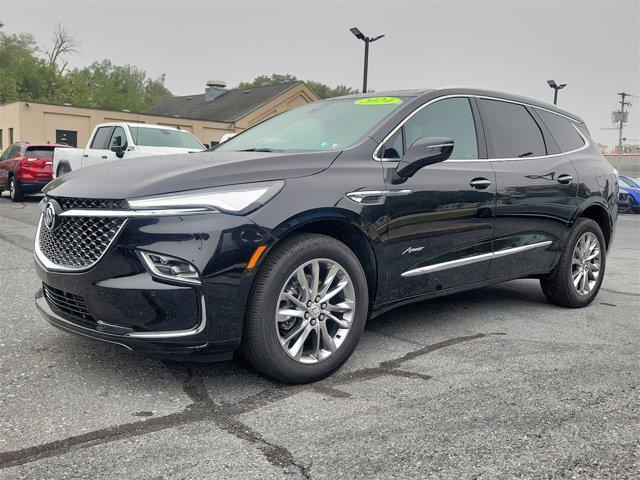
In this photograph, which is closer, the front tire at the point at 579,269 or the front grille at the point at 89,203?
the front grille at the point at 89,203

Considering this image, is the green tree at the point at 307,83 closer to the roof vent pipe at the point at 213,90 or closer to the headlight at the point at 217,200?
the roof vent pipe at the point at 213,90

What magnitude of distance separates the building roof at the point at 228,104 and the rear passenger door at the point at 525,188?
36574mm

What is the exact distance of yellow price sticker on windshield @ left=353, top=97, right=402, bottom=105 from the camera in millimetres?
4234

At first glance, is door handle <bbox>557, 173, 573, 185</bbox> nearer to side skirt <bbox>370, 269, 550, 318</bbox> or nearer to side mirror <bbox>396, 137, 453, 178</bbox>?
side skirt <bbox>370, 269, 550, 318</bbox>

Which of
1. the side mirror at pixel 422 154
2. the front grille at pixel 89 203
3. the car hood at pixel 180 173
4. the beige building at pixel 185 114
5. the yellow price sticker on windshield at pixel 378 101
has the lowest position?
the front grille at pixel 89 203

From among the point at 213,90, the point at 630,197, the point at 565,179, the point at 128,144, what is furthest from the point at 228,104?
the point at 565,179

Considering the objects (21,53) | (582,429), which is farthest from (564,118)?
(21,53)

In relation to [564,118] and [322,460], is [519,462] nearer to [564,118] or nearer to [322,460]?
[322,460]

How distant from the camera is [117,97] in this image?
75562 millimetres

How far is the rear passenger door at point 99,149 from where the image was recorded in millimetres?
14389

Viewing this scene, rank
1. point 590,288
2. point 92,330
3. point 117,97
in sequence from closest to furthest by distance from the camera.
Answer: point 92,330
point 590,288
point 117,97

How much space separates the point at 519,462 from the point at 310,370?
1221 millimetres

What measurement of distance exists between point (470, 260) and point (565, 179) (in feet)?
4.66

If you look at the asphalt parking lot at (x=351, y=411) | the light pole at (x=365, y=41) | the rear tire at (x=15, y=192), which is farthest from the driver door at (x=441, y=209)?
the light pole at (x=365, y=41)
